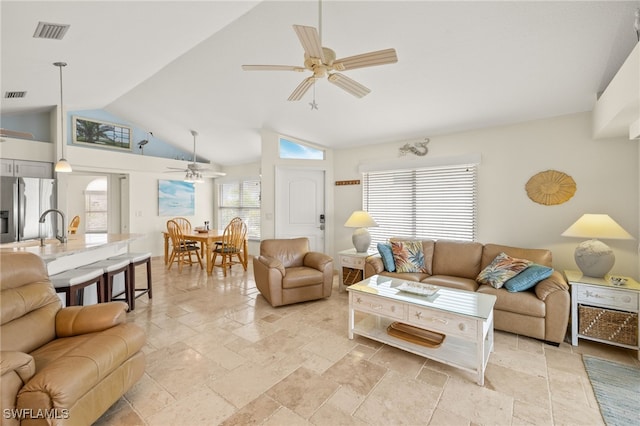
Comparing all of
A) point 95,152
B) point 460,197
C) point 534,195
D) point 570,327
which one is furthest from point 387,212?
point 95,152

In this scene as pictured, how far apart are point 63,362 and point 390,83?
3.52m

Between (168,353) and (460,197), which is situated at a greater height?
(460,197)

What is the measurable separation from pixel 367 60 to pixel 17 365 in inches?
97.5

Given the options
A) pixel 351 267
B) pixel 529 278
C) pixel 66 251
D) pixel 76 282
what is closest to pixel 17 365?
pixel 76 282

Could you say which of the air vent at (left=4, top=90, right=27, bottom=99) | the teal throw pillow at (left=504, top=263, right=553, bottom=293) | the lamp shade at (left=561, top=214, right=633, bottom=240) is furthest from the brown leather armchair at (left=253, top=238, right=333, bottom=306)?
the air vent at (left=4, top=90, right=27, bottom=99)

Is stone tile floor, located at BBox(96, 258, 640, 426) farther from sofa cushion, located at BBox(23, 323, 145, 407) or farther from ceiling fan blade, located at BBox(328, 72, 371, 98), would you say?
ceiling fan blade, located at BBox(328, 72, 371, 98)

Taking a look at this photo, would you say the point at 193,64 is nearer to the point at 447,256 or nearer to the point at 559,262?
the point at 447,256

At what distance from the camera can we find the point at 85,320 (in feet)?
6.16

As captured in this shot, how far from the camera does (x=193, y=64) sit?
3709 mm

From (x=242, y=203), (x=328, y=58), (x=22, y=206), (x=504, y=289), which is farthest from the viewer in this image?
(x=242, y=203)

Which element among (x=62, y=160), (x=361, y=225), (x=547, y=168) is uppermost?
(x=62, y=160)

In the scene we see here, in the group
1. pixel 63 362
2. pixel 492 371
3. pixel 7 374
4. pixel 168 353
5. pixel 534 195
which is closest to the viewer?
pixel 7 374

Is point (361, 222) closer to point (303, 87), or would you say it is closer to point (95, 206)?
point (303, 87)

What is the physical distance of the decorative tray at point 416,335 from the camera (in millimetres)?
2382
